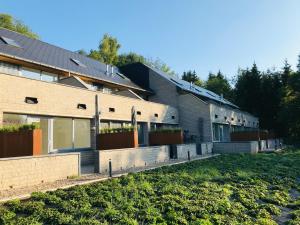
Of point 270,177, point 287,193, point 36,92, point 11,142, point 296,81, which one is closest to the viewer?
point 287,193

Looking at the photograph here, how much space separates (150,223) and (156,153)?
11.8 m

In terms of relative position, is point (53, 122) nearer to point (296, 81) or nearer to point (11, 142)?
point (11, 142)

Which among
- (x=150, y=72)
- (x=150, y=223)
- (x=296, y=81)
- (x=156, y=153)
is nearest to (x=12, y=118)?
(x=156, y=153)

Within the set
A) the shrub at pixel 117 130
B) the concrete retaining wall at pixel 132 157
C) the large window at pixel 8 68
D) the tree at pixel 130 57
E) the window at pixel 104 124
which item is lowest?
the concrete retaining wall at pixel 132 157

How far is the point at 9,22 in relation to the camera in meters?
43.0

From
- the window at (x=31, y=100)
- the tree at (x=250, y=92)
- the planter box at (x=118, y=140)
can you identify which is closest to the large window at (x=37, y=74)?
the window at (x=31, y=100)

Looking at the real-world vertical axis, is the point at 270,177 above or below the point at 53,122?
below

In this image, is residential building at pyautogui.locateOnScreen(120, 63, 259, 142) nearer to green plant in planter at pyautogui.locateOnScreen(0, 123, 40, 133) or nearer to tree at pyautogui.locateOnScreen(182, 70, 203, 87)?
green plant in planter at pyautogui.locateOnScreen(0, 123, 40, 133)

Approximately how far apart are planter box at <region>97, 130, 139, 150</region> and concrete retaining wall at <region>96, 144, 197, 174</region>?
0.65 meters

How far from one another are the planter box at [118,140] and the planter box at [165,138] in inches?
204

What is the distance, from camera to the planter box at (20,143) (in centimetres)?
1147

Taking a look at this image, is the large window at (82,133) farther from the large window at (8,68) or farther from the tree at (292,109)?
the tree at (292,109)

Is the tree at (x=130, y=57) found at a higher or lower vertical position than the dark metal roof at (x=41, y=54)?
higher

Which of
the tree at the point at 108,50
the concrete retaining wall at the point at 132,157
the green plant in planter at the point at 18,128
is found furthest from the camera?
the tree at the point at 108,50
